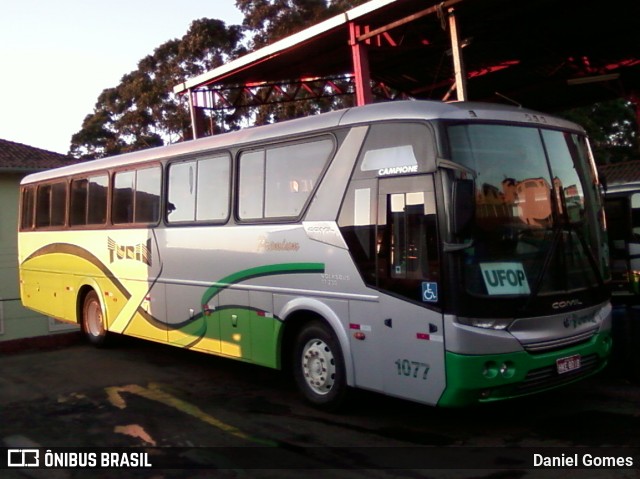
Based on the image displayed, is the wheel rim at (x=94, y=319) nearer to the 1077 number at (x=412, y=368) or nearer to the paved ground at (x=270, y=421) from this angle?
the paved ground at (x=270, y=421)

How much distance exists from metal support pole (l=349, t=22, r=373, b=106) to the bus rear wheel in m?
6.14

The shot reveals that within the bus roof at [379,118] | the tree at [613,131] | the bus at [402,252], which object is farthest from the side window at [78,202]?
the tree at [613,131]

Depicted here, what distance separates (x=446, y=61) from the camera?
17094mm

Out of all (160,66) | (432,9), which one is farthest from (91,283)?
(160,66)

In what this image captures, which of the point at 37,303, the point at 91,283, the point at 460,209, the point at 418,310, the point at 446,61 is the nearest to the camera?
the point at 460,209

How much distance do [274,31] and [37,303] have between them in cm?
2115

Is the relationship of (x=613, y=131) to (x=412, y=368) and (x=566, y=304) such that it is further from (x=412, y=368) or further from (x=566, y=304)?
(x=412, y=368)

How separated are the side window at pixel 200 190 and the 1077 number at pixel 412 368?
319 centimetres

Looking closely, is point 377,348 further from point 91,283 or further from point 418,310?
point 91,283

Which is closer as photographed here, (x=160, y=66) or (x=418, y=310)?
(x=418, y=310)

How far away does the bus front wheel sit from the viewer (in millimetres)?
7203

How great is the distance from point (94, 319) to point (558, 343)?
8.29m

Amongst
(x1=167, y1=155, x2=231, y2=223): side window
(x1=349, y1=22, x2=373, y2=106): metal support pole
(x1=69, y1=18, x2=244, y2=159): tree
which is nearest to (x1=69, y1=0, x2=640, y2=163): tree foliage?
(x1=69, y1=18, x2=244, y2=159): tree

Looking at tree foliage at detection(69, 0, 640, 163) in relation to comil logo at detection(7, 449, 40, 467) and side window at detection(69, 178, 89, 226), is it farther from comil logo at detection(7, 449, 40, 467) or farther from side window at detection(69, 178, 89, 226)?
comil logo at detection(7, 449, 40, 467)
